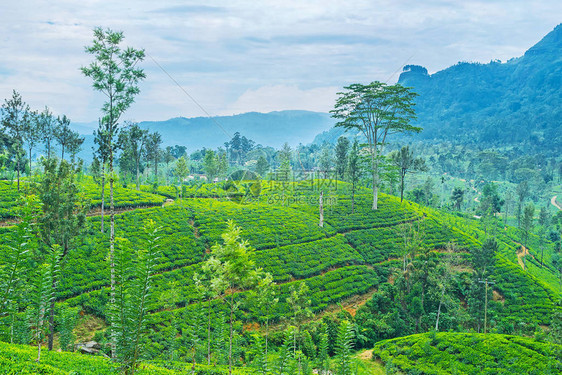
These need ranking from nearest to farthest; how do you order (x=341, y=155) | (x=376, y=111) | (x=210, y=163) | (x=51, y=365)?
(x=51, y=365) < (x=376, y=111) < (x=341, y=155) < (x=210, y=163)

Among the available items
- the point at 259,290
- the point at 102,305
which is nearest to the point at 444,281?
the point at 259,290

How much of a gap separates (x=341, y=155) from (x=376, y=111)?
16326 millimetres

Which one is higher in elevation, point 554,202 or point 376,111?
point 376,111

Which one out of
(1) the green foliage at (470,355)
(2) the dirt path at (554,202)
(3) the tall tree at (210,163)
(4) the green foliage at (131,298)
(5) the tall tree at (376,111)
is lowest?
(1) the green foliage at (470,355)

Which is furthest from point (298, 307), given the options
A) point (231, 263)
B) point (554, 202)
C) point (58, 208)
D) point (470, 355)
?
point (554, 202)

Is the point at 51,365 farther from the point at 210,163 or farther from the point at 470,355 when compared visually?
the point at 210,163

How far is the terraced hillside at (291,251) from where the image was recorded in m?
32.0

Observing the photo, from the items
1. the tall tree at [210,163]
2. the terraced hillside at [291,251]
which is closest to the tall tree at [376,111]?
the terraced hillside at [291,251]

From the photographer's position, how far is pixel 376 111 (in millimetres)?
58781

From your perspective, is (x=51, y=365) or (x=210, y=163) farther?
(x=210, y=163)

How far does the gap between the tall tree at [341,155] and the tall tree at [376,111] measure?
41.5 feet

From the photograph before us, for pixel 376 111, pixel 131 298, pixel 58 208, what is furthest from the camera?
pixel 376 111

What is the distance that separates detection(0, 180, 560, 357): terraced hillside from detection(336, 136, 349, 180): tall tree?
1203 centimetres

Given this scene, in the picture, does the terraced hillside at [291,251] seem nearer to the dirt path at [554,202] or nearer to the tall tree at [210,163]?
the tall tree at [210,163]
